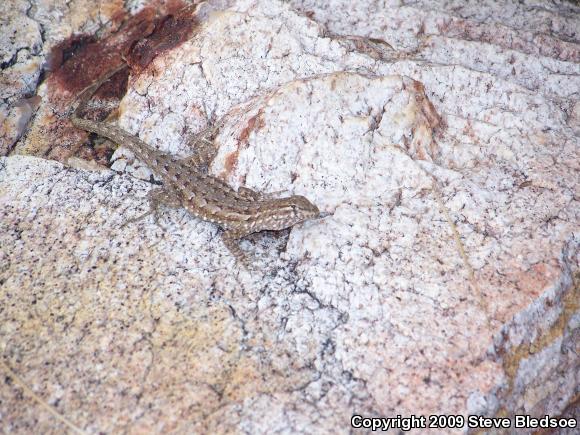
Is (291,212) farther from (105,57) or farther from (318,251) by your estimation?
(105,57)

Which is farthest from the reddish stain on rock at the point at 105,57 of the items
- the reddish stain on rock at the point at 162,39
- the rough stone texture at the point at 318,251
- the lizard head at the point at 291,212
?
the lizard head at the point at 291,212

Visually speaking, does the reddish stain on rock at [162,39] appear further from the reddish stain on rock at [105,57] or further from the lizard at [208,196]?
the lizard at [208,196]

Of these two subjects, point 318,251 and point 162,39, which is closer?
point 318,251

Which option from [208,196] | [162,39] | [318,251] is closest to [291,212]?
[318,251]

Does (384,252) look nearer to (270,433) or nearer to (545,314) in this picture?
(545,314)

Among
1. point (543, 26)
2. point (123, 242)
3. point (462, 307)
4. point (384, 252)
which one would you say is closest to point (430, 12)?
point (543, 26)

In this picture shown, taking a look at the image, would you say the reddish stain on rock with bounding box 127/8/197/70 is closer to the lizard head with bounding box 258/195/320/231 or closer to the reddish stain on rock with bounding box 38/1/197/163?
the reddish stain on rock with bounding box 38/1/197/163
